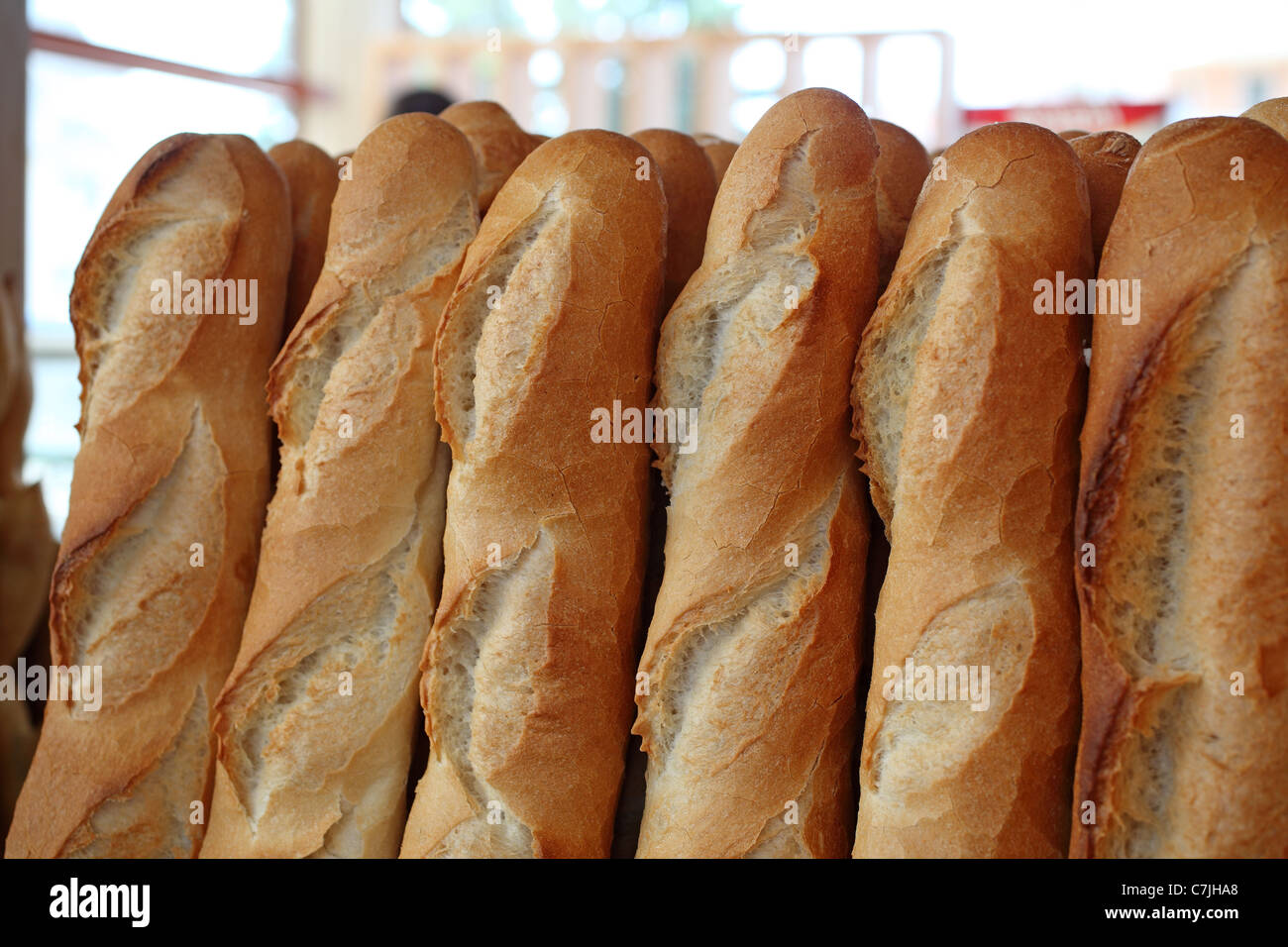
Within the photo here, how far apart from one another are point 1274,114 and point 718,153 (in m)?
0.55

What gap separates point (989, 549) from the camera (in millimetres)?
834

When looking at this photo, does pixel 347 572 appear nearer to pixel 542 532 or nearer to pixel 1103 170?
pixel 542 532

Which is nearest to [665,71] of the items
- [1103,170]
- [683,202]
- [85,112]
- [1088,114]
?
[1088,114]

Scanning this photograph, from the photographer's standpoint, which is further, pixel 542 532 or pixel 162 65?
pixel 162 65

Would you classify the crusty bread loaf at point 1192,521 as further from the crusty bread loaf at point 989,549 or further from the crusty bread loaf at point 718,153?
the crusty bread loaf at point 718,153

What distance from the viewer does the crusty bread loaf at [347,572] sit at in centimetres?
98

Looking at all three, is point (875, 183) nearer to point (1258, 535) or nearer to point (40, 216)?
point (1258, 535)

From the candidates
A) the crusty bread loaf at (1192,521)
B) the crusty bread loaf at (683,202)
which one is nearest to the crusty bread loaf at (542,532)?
the crusty bread loaf at (683,202)

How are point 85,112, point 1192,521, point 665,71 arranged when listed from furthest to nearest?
point 665,71 < point 85,112 < point 1192,521

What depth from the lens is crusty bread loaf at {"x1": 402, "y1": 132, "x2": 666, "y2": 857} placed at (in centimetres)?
91

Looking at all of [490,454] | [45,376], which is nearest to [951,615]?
[490,454]

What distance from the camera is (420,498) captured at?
1.02 meters

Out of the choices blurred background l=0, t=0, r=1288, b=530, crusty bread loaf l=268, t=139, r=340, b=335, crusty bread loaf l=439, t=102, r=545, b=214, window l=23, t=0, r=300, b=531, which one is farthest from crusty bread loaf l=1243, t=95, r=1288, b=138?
window l=23, t=0, r=300, b=531

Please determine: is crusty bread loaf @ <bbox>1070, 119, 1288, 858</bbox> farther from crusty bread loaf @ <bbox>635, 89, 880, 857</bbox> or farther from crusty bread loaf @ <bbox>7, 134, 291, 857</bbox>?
crusty bread loaf @ <bbox>7, 134, 291, 857</bbox>
